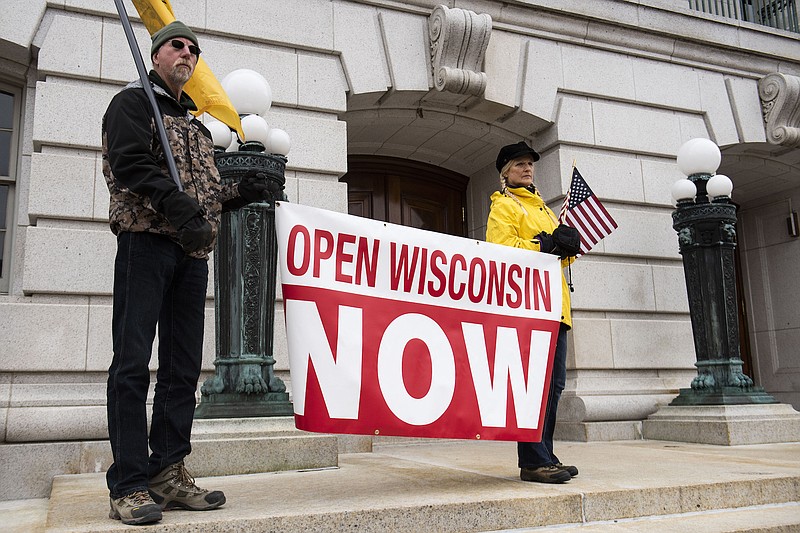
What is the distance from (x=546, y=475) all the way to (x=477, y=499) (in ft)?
2.71

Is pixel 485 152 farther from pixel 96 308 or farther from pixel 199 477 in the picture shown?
pixel 199 477

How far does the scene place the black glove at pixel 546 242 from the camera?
4.81 metres

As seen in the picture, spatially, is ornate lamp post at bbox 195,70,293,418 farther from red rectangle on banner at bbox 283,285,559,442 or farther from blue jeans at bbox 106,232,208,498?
blue jeans at bbox 106,232,208,498

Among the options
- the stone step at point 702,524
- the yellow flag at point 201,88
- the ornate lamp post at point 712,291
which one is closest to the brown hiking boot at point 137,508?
the stone step at point 702,524

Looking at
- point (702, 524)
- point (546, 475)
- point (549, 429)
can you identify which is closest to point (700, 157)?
point (549, 429)

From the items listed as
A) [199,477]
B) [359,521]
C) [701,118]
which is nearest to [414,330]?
[359,521]

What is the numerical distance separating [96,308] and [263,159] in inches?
88.7

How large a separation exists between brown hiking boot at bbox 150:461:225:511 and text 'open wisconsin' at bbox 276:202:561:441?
623 millimetres

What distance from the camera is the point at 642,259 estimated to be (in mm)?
9242

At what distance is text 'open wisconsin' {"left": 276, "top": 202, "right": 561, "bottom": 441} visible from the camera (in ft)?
13.4

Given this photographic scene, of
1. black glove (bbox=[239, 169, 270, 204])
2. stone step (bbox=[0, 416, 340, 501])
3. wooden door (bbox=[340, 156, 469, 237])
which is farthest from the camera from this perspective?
wooden door (bbox=[340, 156, 469, 237])

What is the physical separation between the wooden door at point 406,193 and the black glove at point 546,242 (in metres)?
5.14

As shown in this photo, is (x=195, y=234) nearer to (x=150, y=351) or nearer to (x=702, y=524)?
(x=150, y=351)

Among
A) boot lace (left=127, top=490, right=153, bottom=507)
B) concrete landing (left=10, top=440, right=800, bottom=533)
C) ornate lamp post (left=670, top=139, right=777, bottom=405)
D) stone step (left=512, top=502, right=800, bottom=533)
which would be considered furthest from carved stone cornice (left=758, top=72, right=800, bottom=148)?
boot lace (left=127, top=490, right=153, bottom=507)
